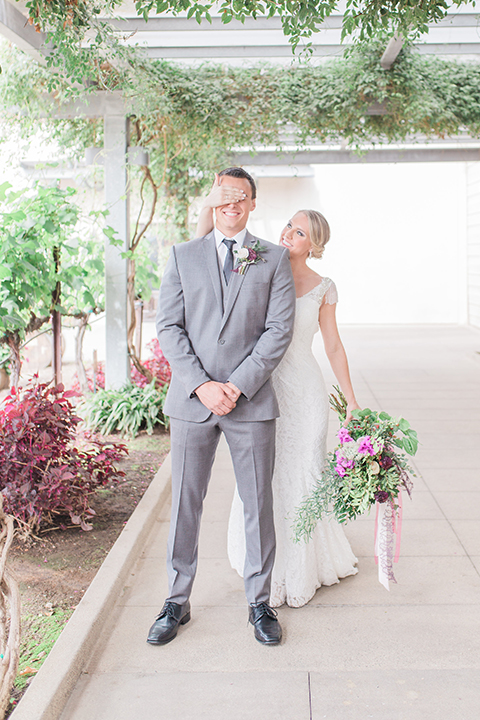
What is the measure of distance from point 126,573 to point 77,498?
59 cm

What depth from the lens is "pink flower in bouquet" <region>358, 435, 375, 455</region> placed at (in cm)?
245

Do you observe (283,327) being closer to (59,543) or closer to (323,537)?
(323,537)

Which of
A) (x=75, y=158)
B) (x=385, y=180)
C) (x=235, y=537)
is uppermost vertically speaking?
(x=385, y=180)

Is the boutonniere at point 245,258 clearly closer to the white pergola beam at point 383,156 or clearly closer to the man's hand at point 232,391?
the man's hand at point 232,391

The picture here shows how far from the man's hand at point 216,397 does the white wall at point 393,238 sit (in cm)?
1345

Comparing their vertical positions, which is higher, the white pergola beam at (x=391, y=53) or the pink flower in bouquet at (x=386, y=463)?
the white pergola beam at (x=391, y=53)

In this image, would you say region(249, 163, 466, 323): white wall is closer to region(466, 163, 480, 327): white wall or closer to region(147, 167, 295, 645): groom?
region(466, 163, 480, 327): white wall

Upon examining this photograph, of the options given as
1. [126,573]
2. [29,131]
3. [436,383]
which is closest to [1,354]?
[29,131]

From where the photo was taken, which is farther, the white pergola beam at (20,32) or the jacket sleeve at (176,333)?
the white pergola beam at (20,32)

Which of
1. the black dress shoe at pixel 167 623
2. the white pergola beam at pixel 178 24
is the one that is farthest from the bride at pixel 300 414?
the white pergola beam at pixel 178 24

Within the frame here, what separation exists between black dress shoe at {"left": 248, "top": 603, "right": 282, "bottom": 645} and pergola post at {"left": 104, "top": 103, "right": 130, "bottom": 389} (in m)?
3.71

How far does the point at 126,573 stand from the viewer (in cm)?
299

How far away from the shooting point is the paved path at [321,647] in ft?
6.84

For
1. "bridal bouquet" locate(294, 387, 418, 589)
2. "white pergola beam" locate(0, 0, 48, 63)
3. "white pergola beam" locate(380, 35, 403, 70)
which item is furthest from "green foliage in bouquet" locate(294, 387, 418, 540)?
"white pergola beam" locate(380, 35, 403, 70)
